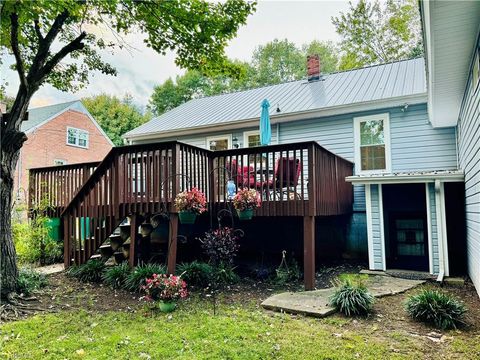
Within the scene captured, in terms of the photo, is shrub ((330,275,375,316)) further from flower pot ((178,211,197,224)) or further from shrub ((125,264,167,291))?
shrub ((125,264,167,291))

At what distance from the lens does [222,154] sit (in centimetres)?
676

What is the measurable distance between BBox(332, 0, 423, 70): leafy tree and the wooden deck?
50.6 ft

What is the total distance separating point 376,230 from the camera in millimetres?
7355

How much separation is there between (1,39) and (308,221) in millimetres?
6040

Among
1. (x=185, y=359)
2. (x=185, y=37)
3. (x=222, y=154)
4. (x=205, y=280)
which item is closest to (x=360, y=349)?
(x=185, y=359)

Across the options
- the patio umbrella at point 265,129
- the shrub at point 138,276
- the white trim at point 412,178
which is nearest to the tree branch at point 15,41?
the shrub at point 138,276

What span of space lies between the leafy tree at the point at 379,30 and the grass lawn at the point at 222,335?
18.2 metres

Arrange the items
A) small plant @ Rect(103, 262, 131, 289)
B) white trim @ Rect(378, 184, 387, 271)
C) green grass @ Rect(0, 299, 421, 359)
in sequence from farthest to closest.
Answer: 1. white trim @ Rect(378, 184, 387, 271)
2. small plant @ Rect(103, 262, 131, 289)
3. green grass @ Rect(0, 299, 421, 359)

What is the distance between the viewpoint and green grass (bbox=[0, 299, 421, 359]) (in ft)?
11.2

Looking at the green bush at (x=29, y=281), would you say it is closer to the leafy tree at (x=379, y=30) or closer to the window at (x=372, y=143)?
the window at (x=372, y=143)

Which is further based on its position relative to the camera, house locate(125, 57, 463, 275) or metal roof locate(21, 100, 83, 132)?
metal roof locate(21, 100, 83, 132)

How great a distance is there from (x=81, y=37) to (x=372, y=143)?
22.5 feet

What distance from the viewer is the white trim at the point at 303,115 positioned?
320 inches

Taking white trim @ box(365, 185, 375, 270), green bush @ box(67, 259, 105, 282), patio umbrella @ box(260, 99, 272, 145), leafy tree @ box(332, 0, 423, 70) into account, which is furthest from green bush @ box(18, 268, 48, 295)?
leafy tree @ box(332, 0, 423, 70)
